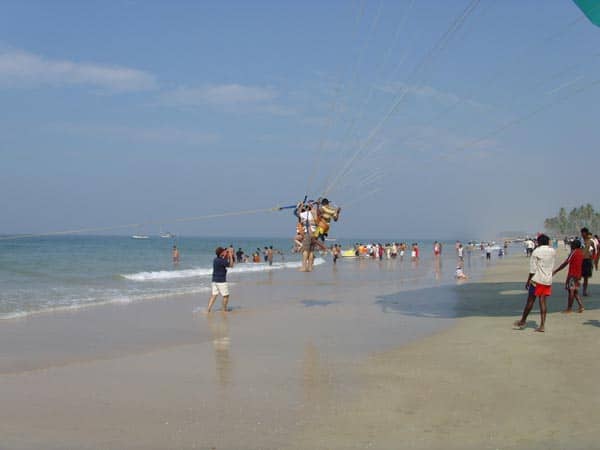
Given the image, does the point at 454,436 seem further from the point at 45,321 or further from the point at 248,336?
the point at 45,321

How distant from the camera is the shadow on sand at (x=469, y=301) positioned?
15.2m

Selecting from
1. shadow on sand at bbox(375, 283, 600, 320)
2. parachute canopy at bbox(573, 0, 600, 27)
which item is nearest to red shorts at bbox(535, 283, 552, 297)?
shadow on sand at bbox(375, 283, 600, 320)

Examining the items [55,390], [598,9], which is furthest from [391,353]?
[598,9]

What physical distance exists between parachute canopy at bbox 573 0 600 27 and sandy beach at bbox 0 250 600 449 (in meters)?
5.71

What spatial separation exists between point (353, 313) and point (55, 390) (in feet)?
28.6

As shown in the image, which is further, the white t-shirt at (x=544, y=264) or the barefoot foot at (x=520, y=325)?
the barefoot foot at (x=520, y=325)

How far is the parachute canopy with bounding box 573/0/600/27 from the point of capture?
12180 mm

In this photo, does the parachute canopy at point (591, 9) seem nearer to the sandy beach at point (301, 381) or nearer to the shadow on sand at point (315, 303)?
the sandy beach at point (301, 381)

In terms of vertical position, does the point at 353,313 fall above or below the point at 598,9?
below

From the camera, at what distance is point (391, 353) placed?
1034 cm

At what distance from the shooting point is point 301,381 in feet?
27.5

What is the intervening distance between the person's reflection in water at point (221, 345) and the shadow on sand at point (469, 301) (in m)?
4.09

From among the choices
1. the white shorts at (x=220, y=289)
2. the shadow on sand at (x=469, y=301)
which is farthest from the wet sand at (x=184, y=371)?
the white shorts at (x=220, y=289)

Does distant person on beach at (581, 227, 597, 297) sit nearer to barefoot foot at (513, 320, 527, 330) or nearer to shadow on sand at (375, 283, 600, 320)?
shadow on sand at (375, 283, 600, 320)
